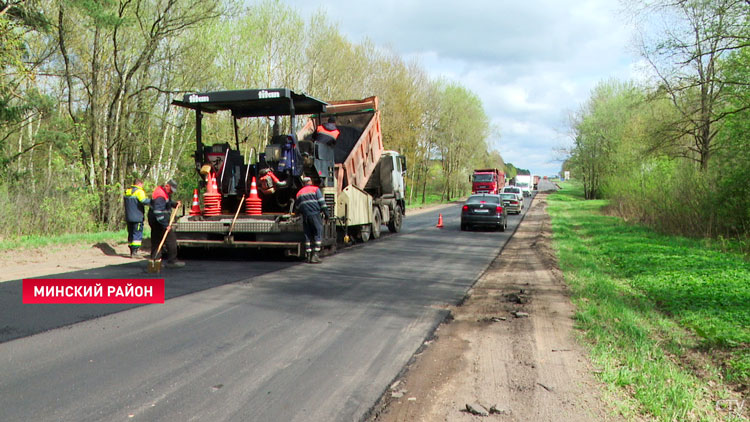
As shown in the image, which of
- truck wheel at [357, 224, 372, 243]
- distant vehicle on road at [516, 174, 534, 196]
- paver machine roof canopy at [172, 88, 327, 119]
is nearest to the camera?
paver machine roof canopy at [172, 88, 327, 119]

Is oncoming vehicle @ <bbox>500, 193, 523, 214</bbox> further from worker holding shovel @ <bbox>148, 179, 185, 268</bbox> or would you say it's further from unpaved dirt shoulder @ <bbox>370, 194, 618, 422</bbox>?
worker holding shovel @ <bbox>148, 179, 185, 268</bbox>

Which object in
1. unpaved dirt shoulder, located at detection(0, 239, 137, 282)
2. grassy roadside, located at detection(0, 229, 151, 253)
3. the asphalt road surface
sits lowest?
the asphalt road surface

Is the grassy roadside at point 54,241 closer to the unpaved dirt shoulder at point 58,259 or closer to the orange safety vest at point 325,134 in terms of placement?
the unpaved dirt shoulder at point 58,259

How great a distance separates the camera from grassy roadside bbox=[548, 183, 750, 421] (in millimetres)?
3717

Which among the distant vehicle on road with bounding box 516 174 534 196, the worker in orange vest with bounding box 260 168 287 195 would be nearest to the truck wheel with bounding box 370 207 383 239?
the worker in orange vest with bounding box 260 168 287 195

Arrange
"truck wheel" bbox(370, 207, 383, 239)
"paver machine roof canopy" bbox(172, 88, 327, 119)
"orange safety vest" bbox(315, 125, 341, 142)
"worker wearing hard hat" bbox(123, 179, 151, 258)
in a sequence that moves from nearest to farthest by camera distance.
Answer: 1. "paver machine roof canopy" bbox(172, 88, 327, 119)
2. "worker wearing hard hat" bbox(123, 179, 151, 258)
3. "orange safety vest" bbox(315, 125, 341, 142)
4. "truck wheel" bbox(370, 207, 383, 239)

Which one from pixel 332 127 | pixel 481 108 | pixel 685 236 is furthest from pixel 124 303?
pixel 481 108

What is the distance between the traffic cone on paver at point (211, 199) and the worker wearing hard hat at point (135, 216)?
4.39ft

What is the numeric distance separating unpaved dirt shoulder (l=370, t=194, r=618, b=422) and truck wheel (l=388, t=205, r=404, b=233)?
10.3 metres

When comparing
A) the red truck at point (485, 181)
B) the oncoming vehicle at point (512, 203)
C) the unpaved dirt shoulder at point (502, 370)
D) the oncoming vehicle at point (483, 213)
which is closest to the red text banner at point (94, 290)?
the unpaved dirt shoulder at point (502, 370)

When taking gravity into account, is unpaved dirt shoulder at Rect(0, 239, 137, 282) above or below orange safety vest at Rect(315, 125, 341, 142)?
below

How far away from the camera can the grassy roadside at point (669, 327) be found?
146 inches

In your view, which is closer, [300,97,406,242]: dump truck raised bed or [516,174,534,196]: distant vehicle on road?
[300,97,406,242]: dump truck raised bed

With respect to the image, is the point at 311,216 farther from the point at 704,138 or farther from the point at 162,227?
the point at 704,138
